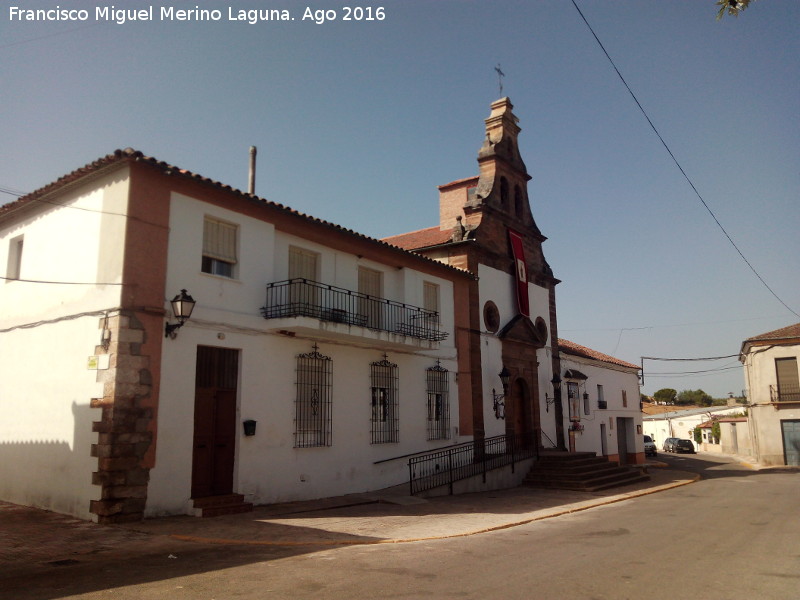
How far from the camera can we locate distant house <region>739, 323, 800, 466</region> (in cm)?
3052

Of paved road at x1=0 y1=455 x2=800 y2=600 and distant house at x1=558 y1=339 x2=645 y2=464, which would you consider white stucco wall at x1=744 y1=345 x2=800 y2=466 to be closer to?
distant house at x1=558 y1=339 x2=645 y2=464

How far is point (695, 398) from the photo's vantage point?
336ft

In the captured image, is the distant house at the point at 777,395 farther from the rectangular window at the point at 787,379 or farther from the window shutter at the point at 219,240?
the window shutter at the point at 219,240

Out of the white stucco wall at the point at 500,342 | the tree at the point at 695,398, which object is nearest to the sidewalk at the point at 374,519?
the white stucco wall at the point at 500,342

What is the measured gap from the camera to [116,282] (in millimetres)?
10500

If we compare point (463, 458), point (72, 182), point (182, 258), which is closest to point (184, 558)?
point (182, 258)

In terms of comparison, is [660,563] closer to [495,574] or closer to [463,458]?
[495,574]

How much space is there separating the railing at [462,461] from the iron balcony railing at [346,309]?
318 centimetres

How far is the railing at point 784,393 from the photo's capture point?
100 feet

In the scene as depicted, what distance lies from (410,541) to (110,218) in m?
7.42

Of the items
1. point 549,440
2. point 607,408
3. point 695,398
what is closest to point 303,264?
point 549,440

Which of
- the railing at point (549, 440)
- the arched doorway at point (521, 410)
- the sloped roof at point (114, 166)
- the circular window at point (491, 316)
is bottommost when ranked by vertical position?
the railing at point (549, 440)

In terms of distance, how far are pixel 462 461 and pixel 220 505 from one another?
8.34 m

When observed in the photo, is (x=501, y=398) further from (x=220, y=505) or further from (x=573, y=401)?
(x=220, y=505)
